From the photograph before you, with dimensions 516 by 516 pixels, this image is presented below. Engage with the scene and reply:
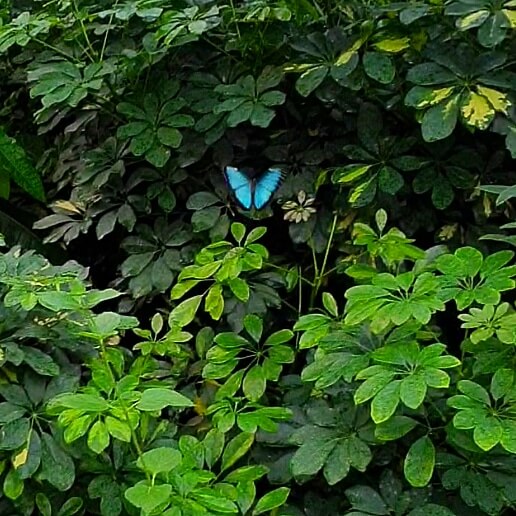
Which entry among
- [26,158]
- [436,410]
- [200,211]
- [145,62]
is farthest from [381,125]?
[26,158]

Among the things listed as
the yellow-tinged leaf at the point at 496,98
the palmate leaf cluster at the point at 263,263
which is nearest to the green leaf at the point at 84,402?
the palmate leaf cluster at the point at 263,263

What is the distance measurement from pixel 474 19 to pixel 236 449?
79cm

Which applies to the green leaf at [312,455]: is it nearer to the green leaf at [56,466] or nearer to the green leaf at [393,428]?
the green leaf at [393,428]

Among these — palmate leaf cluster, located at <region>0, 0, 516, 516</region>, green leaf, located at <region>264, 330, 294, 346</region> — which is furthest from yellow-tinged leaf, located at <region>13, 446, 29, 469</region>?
green leaf, located at <region>264, 330, 294, 346</region>

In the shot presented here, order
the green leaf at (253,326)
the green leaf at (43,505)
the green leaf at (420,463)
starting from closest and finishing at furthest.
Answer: the green leaf at (420,463) → the green leaf at (43,505) → the green leaf at (253,326)

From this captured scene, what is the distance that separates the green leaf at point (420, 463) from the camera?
3.15 feet

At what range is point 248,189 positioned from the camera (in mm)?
1371

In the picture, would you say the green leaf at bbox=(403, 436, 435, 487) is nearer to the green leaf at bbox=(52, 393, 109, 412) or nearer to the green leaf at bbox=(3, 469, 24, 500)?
the green leaf at bbox=(52, 393, 109, 412)

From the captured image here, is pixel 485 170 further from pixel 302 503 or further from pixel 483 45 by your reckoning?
pixel 302 503

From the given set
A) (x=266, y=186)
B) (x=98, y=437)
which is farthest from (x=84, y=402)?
(x=266, y=186)

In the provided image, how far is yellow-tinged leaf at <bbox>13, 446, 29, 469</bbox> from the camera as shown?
3.38 ft

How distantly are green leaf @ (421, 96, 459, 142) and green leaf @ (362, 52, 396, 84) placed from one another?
0.11 metres

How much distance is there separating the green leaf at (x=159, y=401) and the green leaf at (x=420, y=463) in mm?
291

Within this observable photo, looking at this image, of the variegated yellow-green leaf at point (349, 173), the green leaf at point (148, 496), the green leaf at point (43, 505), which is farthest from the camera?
the variegated yellow-green leaf at point (349, 173)
